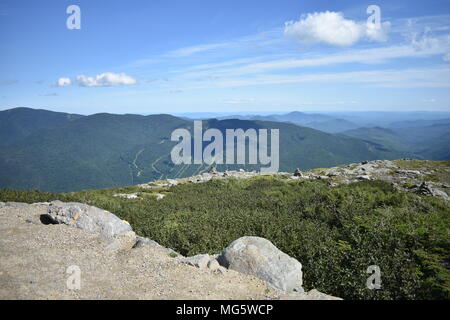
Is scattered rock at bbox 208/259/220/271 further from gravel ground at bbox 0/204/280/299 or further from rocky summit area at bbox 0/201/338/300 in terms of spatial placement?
gravel ground at bbox 0/204/280/299

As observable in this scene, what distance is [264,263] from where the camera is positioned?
10.8 meters

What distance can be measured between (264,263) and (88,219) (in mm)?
Result: 9867

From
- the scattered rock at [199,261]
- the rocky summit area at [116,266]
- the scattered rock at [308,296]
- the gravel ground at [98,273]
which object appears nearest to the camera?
the scattered rock at [308,296]

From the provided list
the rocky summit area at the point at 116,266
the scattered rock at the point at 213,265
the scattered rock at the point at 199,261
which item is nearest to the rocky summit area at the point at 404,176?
the rocky summit area at the point at 116,266

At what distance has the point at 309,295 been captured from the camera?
922 cm

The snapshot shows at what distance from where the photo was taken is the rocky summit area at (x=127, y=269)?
931cm

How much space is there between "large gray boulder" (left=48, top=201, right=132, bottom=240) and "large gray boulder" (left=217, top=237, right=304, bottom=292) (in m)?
6.37

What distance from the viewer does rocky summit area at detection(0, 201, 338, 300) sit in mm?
9312

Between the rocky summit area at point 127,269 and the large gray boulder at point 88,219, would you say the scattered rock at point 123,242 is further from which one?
the large gray boulder at point 88,219

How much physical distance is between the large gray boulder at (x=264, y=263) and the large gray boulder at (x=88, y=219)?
251 inches

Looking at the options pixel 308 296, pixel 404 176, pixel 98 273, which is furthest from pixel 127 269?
pixel 404 176

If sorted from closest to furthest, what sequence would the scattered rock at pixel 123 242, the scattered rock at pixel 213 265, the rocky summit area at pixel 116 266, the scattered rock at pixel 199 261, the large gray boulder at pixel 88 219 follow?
the rocky summit area at pixel 116 266
the scattered rock at pixel 213 265
the scattered rock at pixel 199 261
the scattered rock at pixel 123 242
the large gray boulder at pixel 88 219

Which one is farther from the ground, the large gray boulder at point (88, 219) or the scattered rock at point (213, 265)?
the large gray boulder at point (88, 219)
